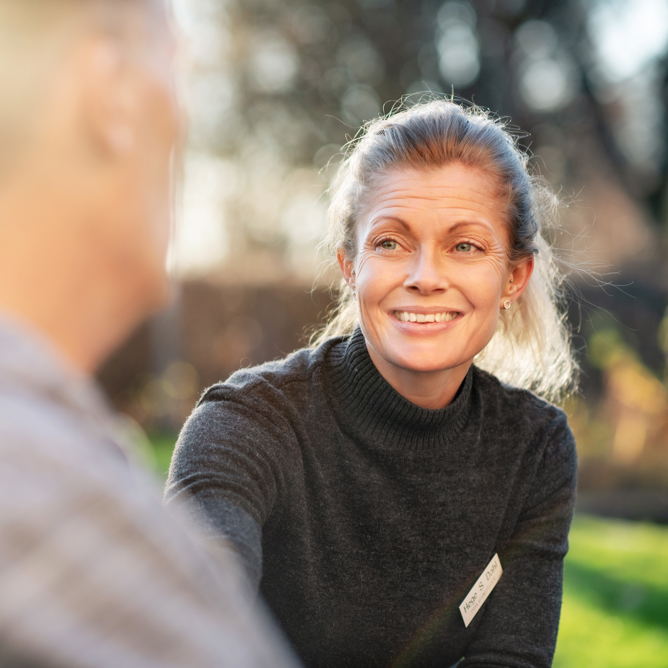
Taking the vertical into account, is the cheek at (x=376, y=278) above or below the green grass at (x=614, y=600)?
above

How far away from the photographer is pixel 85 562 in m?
0.52

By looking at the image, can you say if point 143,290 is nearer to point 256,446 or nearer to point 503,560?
point 256,446

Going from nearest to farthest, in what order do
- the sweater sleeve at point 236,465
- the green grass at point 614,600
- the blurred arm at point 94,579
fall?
the blurred arm at point 94,579 < the sweater sleeve at point 236,465 < the green grass at point 614,600

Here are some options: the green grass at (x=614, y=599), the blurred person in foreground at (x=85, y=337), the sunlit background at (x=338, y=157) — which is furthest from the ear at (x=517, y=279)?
the sunlit background at (x=338, y=157)

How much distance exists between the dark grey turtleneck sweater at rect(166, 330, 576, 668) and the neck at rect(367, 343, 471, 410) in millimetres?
41

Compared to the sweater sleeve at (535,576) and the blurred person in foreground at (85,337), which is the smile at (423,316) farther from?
the blurred person in foreground at (85,337)

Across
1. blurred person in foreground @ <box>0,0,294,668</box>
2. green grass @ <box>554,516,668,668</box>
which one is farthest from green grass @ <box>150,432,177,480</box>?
blurred person in foreground @ <box>0,0,294,668</box>

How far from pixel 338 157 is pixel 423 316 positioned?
10.5m

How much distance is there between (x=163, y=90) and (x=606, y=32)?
1137cm

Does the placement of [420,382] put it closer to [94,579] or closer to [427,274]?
[427,274]

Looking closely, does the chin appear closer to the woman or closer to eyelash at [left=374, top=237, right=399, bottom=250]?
the woman

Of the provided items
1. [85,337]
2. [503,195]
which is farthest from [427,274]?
[85,337]

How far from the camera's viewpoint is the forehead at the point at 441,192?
1.77m

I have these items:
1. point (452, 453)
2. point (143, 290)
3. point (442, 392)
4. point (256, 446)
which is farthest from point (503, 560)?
point (143, 290)
